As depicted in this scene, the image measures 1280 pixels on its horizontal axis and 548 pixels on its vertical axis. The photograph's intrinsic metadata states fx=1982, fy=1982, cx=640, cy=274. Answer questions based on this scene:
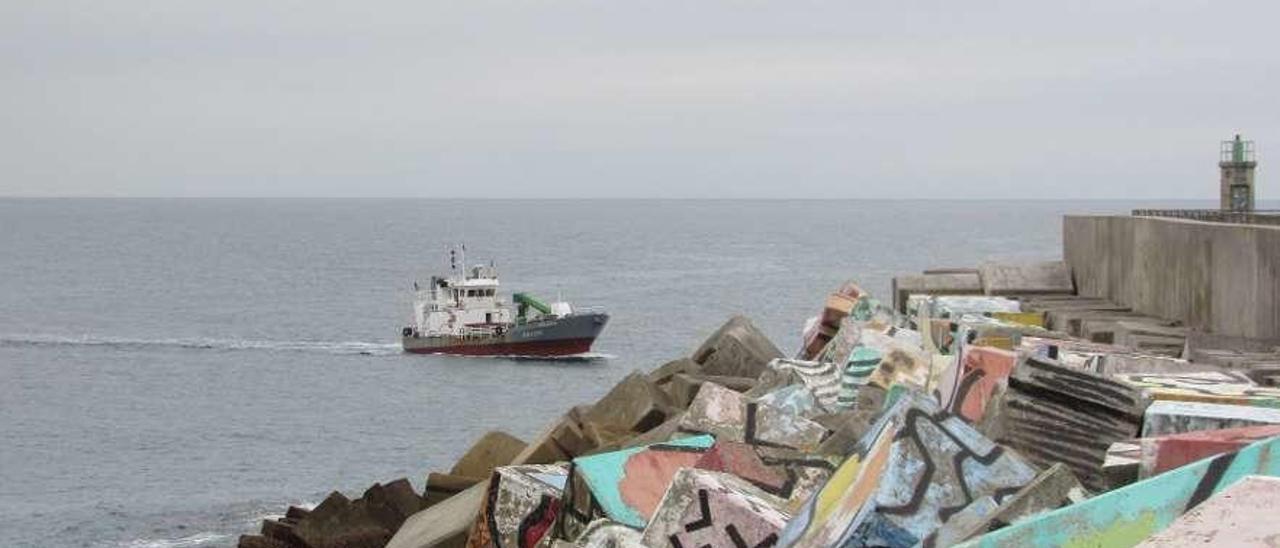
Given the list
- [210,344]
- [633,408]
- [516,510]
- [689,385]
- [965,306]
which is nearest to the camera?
[516,510]

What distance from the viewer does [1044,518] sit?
4906 mm

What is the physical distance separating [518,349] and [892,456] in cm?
4450

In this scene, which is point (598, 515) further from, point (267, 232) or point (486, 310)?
point (267, 232)

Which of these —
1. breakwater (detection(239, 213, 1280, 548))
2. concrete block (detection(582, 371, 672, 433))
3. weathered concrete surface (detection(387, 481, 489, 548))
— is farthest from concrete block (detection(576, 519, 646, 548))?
concrete block (detection(582, 371, 672, 433))

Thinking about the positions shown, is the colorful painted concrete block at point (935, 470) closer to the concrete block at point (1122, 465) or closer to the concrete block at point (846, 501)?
the concrete block at point (846, 501)

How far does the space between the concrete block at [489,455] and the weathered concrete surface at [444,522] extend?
944 millimetres

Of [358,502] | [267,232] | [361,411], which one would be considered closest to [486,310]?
[361,411]

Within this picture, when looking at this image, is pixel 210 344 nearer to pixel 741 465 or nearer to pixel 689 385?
pixel 689 385

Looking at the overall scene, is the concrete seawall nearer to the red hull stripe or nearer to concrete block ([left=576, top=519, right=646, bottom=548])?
concrete block ([left=576, top=519, right=646, bottom=548])

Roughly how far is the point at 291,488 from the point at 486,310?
2508 cm

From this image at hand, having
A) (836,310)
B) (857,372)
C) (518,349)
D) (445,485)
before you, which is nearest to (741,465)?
(857,372)

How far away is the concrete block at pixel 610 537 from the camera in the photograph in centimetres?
715

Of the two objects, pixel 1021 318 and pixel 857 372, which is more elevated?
pixel 857 372

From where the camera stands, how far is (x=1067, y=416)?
298 inches
